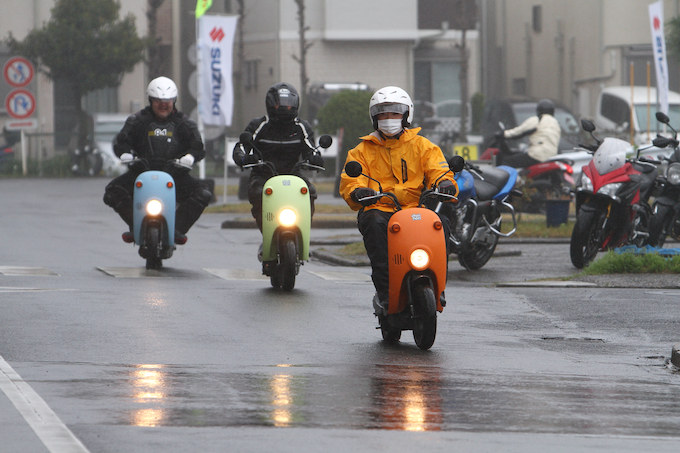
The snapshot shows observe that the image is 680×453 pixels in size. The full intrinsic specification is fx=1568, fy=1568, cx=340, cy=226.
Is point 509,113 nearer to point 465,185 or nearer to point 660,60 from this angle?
point 660,60

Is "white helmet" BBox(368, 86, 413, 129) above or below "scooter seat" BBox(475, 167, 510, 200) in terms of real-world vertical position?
above

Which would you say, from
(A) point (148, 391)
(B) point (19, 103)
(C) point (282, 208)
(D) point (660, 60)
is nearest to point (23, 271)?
(C) point (282, 208)

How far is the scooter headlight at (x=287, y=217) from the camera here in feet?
43.5

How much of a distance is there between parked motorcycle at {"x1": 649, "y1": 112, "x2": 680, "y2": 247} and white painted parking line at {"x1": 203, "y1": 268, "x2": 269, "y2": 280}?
13.7ft

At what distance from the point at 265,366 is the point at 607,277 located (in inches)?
256

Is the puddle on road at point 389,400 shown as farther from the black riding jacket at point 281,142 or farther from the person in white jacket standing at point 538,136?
the person in white jacket standing at point 538,136

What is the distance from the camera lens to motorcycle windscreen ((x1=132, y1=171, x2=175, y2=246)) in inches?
595

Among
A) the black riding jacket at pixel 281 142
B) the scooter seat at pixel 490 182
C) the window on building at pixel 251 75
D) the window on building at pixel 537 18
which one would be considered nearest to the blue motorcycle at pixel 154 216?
the black riding jacket at pixel 281 142

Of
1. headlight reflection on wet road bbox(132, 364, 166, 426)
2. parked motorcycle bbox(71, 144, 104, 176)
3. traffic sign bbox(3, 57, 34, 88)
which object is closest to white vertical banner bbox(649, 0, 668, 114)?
traffic sign bbox(3, 57, 34, 88)

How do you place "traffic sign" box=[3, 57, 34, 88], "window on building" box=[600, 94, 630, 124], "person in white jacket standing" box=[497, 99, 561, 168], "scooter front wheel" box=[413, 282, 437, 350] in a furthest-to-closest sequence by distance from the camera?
"window on building" box=[600, 94, 630, 124]
"traffic sign" box=[3, 57, 34, 88]
"person in white jacket standing" box=[497, 99, 561, 168]
"scooter front wheel" box=[413, 282, 437, 350]

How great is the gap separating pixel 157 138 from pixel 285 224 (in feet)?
9.59

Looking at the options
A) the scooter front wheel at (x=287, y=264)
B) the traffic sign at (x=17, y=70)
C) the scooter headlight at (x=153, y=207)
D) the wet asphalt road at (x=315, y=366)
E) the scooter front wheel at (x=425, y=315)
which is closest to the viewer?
the wet asphalt road at (x=315, y=366)

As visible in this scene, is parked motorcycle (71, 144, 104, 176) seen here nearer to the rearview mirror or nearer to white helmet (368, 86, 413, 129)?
white helmet (368, 86, 413, 129)

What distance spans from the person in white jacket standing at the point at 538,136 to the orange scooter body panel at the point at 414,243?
14776 mm
